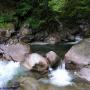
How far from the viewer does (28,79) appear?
8.51 meters

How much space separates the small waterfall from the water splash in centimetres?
149

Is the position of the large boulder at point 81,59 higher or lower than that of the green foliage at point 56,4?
lower

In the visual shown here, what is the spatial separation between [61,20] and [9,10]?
315 centimetres

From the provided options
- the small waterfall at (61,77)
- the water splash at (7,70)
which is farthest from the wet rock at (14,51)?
the small waterfall at (61,77)

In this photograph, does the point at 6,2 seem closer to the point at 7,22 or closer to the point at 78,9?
the point at 7,22

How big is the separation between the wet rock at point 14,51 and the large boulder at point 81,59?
6.78ft

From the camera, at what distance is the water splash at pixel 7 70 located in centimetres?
874

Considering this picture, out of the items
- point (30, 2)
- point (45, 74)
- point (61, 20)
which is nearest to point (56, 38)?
point (61, 20)

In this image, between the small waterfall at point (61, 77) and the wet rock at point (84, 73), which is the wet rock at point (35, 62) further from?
the wet rock at point (84, 73)

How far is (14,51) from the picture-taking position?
36.2 ft

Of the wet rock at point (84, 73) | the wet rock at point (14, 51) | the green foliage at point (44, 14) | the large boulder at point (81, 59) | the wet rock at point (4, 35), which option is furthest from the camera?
the green foliage at point (44, 14)

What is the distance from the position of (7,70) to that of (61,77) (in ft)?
7.24

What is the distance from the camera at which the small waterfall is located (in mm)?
8681

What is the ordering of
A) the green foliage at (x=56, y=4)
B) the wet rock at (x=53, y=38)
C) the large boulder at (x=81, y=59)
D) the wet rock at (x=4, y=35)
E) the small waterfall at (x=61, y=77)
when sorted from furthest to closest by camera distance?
the wet rock at (x=53, y=38) < the wet rock at (x=4, y=35) < the green foliage at (x=56, y=4) < the large boulder at (x=81, y=59) < the small waterfall at (x=61, y=77)
